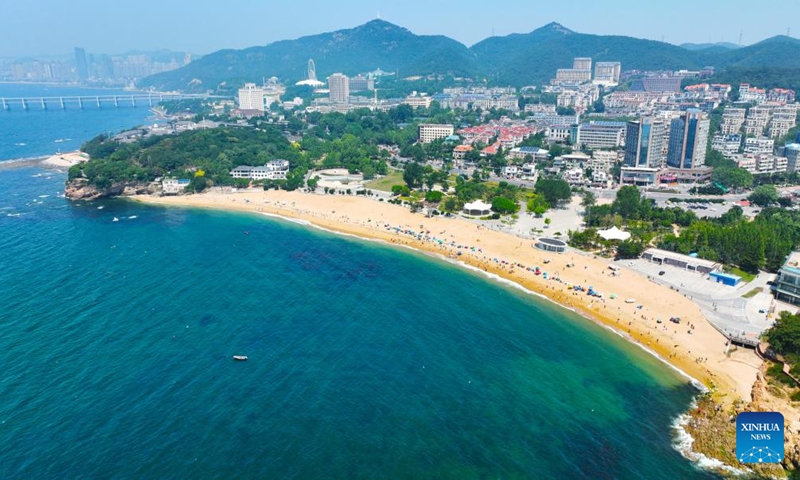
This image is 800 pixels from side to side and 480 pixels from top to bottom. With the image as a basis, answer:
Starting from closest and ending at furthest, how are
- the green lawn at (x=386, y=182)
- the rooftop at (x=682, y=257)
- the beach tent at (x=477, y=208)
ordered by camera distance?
the rooftop at (x=682, y=257)
the beach tent at (x=477, y=208)
the green lawn at (x=386, y=182)

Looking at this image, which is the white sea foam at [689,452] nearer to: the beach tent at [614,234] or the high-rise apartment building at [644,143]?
the beach tent at [614,234]

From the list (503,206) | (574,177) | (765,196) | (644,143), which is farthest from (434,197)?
(765,196)

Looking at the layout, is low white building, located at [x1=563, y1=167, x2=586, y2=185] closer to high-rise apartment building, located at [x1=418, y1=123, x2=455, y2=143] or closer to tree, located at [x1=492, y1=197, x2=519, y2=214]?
tree, located at [x1=492, y1=197, x2=519, y2=214]

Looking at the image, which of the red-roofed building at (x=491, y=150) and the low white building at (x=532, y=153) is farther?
the red-roofed building at (x=491, y=150)

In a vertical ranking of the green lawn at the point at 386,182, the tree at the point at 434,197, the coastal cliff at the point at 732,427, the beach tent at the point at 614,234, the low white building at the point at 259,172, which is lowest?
the coastal cliff at the point at 732,427

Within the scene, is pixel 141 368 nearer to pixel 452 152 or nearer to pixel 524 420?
pixel 524 420

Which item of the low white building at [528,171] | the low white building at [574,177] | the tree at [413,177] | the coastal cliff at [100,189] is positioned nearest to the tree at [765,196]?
the low white building at [574,177]

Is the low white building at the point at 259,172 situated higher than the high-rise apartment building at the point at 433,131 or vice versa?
the high-rise apartment building at the point at 433,131
